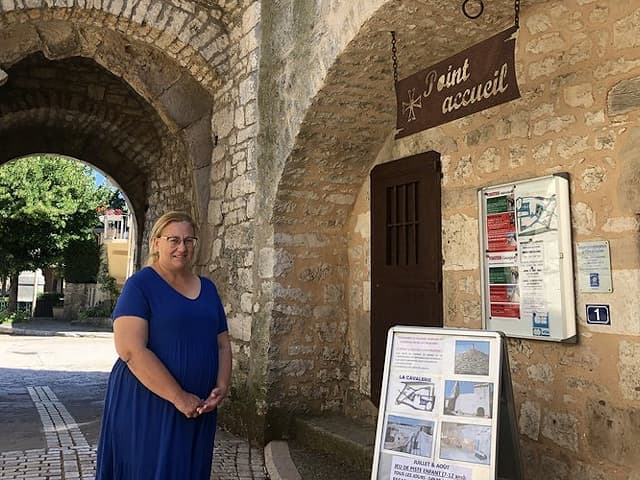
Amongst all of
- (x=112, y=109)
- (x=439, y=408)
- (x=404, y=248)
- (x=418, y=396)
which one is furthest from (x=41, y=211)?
(x=439, y=408)

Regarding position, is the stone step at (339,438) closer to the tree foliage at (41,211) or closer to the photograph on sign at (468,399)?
the photograph on sign at (468,399)

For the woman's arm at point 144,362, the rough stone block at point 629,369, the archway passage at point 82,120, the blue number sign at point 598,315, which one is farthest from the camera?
the archway passage at point 82,120

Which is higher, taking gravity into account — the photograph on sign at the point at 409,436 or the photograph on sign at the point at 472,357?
the photograph on sign at the point at 472,357

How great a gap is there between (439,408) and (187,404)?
3.31 ft

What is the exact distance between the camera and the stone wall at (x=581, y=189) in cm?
265

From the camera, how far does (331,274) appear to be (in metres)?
4.70

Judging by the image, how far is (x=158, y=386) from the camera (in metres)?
2.09

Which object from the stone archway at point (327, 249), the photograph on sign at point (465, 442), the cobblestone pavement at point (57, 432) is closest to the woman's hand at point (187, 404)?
the photograph on sign at point (465, 442)

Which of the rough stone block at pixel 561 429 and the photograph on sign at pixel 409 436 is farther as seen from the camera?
the rough stone block at pixel 561 429

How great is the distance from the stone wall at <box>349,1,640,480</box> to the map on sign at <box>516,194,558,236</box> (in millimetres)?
Result: 106

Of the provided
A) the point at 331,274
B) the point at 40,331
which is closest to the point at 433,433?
the point at 331,274

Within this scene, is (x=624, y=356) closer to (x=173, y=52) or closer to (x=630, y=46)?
(x=630, y=46)

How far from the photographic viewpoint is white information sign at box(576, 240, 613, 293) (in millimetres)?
2723

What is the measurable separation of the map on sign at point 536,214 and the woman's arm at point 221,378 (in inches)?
65.4
